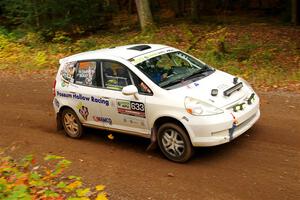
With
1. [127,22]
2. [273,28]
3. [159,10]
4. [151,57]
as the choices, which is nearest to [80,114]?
[151,57]

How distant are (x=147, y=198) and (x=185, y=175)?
2.88ft

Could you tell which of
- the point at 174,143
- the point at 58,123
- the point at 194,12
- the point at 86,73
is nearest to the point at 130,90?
the point at 174,143

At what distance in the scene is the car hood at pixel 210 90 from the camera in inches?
297

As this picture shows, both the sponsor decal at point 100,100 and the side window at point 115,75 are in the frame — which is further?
the sponsor decal at point 100,100

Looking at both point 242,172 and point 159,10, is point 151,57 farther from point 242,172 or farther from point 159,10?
point 159,10

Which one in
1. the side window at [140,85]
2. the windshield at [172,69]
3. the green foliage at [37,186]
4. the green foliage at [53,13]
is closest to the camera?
the green foliage at [37,186]

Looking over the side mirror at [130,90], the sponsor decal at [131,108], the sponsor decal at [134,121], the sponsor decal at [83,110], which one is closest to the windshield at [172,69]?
the side mirror at [130,90]

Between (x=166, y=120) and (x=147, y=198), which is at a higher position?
(x=166, y=120)

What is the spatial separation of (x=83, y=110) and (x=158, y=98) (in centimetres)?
210

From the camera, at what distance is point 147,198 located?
6762mm

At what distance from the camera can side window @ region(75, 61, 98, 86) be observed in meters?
9.05

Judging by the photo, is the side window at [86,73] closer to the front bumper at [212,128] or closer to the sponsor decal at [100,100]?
the sponsor decal at [100,100]

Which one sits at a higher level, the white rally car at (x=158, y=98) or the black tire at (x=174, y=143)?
the white rally car at (x=158, y=98)

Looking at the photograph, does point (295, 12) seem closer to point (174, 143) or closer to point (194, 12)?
point (194, 12)
